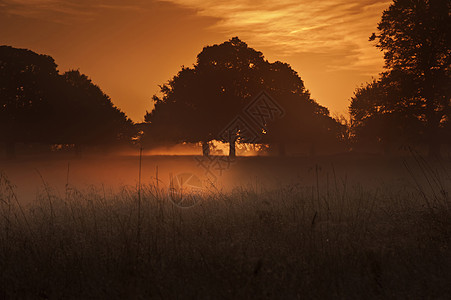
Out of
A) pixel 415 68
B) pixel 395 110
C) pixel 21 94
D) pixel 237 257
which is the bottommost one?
pixel 237 257

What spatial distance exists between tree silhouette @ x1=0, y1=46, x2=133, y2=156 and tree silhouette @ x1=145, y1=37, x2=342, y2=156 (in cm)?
869

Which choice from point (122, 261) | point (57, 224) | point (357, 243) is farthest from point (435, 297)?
point (57, 224)

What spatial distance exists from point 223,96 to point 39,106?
689 inches

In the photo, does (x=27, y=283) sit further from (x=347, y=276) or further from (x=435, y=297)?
(x=435, y=297)

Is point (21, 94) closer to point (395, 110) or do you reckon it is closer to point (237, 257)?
point (395, 110)

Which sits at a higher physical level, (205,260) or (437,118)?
(437,118)

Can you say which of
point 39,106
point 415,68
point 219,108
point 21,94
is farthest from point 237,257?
point 21,94

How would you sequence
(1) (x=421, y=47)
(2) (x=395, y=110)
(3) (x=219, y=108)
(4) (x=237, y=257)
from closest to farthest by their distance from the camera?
(4) (x=237, y=257)
(1) (x=421, y=47)
(2) (x=395, y=110)
(3) (x=219, y=108)

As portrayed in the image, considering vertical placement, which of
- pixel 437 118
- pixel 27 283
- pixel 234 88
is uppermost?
pixel 234 88

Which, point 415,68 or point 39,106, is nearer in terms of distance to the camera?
point 415,68

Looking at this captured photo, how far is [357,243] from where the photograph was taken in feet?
25.2

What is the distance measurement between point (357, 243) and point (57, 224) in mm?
6436

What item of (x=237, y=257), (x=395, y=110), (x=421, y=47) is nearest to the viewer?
(x=237, y=257)

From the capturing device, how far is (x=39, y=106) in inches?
1650
